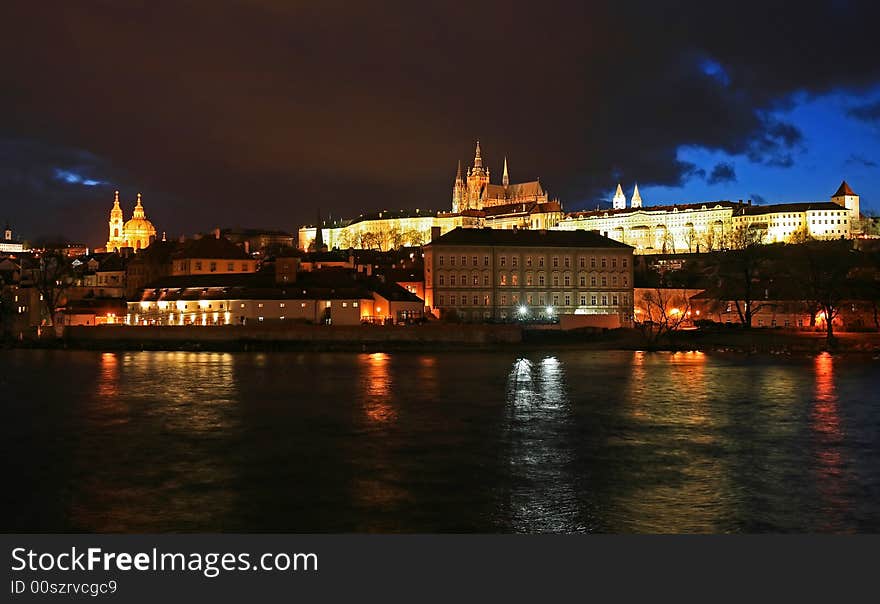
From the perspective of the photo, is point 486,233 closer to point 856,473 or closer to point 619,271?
point 619,271

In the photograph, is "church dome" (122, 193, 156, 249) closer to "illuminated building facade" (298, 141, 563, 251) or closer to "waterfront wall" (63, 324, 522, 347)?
"illuminated building facade" (298, 141, 563, 251)

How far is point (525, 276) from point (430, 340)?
14.2 m

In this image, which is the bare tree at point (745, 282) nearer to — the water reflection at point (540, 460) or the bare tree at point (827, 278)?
the bare tree at point (827, 278)

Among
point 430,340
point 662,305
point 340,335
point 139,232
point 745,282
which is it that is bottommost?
point 430,340

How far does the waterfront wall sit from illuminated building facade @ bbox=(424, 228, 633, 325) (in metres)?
8.48

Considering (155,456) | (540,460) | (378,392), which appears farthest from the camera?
(378,392)

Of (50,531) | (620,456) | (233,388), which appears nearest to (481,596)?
(50,531)

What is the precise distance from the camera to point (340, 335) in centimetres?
5519

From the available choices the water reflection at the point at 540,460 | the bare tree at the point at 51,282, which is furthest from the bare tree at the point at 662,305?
the bare tree at the point at 51,282

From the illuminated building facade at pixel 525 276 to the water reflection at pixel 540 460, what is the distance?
96.6 feet

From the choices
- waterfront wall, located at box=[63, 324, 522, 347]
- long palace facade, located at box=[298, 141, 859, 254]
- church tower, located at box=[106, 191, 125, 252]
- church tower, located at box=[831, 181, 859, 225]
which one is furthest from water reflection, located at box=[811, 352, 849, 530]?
church tower, located at box=[106, 191, 125, 252]

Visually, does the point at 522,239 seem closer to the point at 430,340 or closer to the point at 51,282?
the point at 430,340

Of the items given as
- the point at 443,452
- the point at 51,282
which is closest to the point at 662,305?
the point at 51,282

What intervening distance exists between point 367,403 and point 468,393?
430 cm
